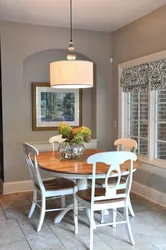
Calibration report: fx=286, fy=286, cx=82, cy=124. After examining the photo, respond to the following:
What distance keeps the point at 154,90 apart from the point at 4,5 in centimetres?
246

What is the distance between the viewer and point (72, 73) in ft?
11.2

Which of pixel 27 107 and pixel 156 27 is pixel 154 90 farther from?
pixel 27 107

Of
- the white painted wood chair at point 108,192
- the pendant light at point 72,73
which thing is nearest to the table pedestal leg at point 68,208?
the white painted wood chair at point 108,192

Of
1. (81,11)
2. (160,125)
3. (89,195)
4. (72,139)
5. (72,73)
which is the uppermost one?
(81,11)

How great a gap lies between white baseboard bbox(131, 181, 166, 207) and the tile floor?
18 centimetres

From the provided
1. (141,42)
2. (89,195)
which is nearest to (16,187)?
(89,195)

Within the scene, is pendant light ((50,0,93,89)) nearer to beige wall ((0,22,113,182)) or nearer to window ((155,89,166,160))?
window ((155,89,166,160))

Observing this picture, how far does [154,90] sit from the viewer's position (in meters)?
4.31

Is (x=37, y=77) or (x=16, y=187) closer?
(x=16, y=187)

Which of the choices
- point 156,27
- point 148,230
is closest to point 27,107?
point 156,27

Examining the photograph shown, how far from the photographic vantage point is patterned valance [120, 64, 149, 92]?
174 inches

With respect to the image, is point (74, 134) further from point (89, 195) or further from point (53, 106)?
point (53, 106)

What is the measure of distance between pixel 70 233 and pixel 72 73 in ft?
6.05

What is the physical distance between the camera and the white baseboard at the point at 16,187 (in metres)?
4.81
